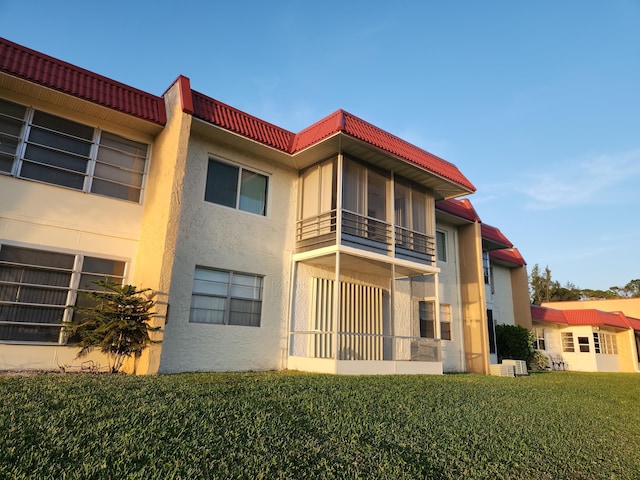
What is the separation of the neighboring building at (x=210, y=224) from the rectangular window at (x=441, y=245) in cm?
262

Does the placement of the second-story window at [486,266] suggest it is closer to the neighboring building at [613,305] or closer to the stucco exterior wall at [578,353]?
the stucco exterior wall at [578,353]

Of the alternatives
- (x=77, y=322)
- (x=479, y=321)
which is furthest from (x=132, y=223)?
(x=479, y=321)

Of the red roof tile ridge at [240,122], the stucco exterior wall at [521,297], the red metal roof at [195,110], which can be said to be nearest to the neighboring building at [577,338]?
the stucco exterior wall at [521,297]

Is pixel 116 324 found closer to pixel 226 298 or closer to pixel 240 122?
pixel 226 298

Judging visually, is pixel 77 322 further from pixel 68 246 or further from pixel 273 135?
pixel 273 135

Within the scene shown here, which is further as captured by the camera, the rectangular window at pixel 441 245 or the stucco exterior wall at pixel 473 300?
the rectangular window at pixel 441 245

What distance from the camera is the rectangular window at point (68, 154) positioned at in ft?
28.6

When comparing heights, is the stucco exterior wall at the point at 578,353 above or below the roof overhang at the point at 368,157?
below

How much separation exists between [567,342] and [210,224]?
2414 cm

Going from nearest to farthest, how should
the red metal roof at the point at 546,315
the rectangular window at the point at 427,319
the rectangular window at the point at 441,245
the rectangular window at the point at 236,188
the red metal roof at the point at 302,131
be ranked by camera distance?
1. the red metal roof at the point at 302,131
2. the rectangular window at the point at 236,188
3. the rectangular window at the point at 427,319
4. the rectangular window at the point at 441,245
5. the red metal roof at the point at 546,315

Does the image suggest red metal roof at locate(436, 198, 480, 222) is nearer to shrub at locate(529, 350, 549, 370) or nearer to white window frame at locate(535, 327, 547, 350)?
shrub at locate(529, 350, 549, 370)

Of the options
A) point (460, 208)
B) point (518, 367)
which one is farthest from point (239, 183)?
point (518, 367)

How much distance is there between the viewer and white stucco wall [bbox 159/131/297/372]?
9344 mm

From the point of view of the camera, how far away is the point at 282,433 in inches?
183
